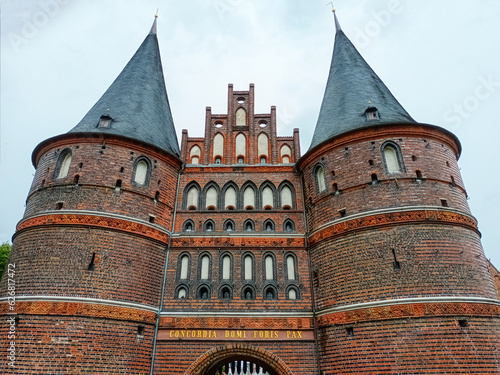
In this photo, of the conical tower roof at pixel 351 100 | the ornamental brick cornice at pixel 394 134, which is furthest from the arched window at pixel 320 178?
the conical tower roof at pixel 351 100

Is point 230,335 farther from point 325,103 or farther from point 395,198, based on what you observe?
point 325,103

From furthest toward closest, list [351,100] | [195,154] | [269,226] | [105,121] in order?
[195,154] → [351,100] → [269,226] → [105,121]

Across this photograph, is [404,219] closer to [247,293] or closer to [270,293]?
[270,293]

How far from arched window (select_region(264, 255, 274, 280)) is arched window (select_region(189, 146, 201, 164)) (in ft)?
A: 18.7

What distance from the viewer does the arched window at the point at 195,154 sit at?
53.5 ft

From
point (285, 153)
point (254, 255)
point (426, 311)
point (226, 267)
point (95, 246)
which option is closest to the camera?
point (426, 311)

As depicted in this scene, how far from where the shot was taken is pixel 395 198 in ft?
39.9

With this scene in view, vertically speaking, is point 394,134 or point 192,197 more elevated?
point 394,134

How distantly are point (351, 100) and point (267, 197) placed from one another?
18.7 feet

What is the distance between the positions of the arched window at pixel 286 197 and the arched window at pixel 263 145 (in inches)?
76.4

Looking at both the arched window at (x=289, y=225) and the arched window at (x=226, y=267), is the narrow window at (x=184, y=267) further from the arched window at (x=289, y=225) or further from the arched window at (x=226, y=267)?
the arched window at (x=289, y=225)

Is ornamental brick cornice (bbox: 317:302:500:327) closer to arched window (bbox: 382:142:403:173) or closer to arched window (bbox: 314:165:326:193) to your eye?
arched window (bbox: 382:142:403:173)

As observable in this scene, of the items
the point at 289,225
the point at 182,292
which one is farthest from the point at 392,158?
the point at 182,292

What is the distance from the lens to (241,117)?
56.5 ft
